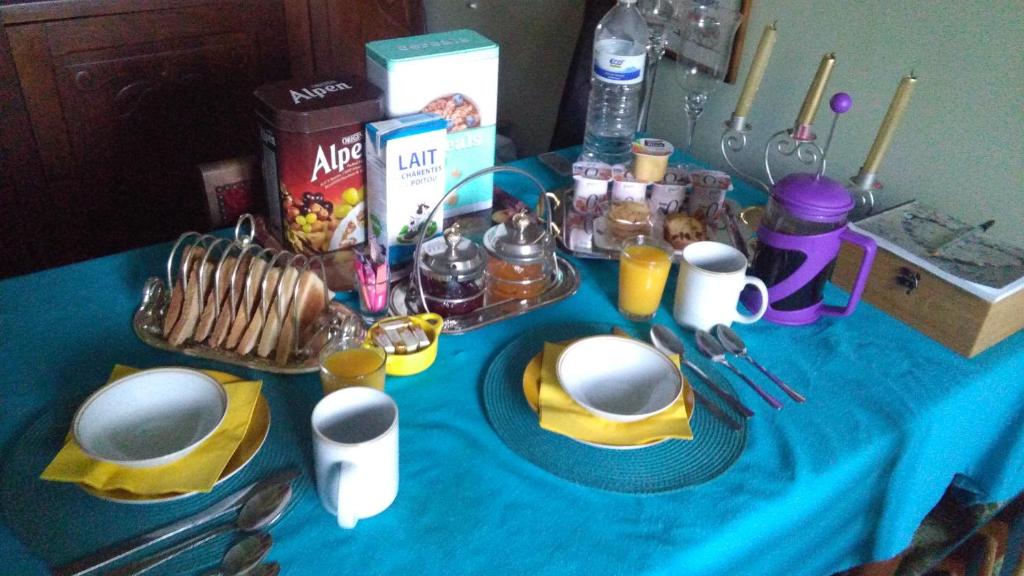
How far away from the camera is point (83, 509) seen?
675mm

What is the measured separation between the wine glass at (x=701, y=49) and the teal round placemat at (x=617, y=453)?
34.0 inches

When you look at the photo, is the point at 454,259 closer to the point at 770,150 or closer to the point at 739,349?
the point at 739,349

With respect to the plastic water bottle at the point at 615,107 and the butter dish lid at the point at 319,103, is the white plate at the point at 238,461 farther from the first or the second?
the plastic water bottle at the point at 615,107

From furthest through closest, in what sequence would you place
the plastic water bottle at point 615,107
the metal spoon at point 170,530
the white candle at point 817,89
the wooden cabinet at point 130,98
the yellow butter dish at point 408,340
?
the wooden cabinet at point 130,98 < the plastic water bottle at point 615,107 < the white candle at point 817,89 < the yellow butter dish at point 408,340 < the metal spoon at point 170,530

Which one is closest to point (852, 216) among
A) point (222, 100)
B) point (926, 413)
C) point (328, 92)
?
point (926, 413)

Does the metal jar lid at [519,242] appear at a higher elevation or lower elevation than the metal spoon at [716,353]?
higher

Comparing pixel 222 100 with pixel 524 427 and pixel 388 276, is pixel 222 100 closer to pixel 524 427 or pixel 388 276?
pixel 388 276

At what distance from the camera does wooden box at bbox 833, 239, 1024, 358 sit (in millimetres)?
936

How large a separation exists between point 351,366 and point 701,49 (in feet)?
3.55

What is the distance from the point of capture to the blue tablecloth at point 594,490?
2.19 ft

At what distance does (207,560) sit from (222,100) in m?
1.75

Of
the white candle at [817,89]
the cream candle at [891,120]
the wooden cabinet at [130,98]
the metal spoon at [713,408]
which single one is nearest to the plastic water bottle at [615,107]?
the white candle at [817,89]

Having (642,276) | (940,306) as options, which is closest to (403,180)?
(642,276)

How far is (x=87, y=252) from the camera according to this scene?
6.95 feet
